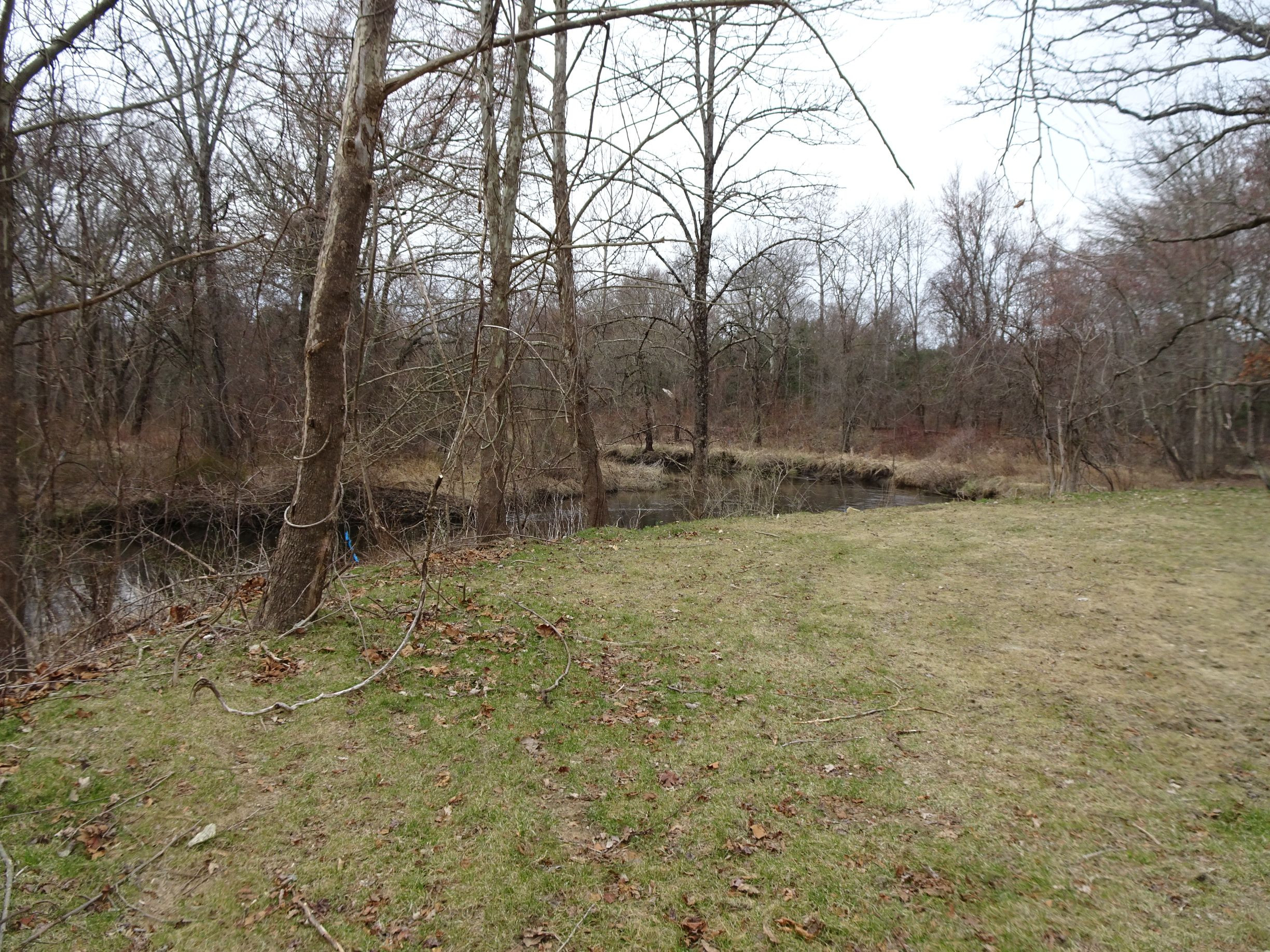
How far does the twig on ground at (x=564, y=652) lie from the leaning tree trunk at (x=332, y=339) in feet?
5.01

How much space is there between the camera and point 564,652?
4.50 m

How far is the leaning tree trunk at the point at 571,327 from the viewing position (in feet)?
26.6

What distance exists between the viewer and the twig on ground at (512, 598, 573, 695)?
400 cm

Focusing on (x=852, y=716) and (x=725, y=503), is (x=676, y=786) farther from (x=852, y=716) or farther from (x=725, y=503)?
(x=725, y=503)

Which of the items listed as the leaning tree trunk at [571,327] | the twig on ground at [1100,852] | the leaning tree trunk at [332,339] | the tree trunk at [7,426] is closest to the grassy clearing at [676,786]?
the twig on ground at [1100,852]

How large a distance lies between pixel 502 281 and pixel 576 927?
654 cm

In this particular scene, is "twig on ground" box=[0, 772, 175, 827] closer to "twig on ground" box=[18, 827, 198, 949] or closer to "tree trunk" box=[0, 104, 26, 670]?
"twig on ground" box=[18, 827, 198, 949]

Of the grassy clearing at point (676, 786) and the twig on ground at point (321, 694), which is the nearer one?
the grassy clearing at point (676, 786)

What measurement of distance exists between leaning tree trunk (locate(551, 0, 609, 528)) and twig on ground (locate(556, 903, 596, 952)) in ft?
18.1

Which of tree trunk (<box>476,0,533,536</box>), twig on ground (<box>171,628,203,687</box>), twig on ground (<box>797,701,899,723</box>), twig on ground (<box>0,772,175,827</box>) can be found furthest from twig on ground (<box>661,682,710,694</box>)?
tree trunk (<box>476,0,533,536</box>)

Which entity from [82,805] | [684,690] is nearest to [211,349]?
[82,805]

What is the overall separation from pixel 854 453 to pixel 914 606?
22.1 meters

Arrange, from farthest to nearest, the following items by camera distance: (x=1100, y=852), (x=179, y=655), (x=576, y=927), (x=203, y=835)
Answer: (x=179, y=655) → (x=1100, y=852) → (x=203, y=835) → (x=576, y=927)

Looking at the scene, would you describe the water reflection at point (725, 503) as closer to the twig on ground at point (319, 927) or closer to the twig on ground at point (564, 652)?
the twig on ground at point (564, 652)
